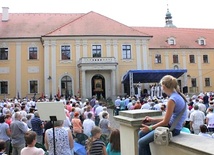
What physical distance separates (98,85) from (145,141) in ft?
102

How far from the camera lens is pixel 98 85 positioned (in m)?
34.1

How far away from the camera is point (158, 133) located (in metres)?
2.80

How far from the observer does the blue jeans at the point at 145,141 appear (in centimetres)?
299

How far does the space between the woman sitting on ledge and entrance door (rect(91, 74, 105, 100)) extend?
30695 millimetres

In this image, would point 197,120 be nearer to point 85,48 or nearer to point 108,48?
point 108,48

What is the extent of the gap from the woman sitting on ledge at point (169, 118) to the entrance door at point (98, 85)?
30.7 m

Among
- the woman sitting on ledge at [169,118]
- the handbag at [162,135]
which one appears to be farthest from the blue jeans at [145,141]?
the handbag at [162,135]

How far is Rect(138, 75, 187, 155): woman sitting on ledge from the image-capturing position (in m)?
2.99

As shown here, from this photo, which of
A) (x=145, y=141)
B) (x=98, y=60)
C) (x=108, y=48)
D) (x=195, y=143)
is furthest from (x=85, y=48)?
(x=195, y=143)

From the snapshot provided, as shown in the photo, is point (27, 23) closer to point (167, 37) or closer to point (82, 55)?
point (82, 55)

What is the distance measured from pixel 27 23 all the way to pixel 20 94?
33.4 feet

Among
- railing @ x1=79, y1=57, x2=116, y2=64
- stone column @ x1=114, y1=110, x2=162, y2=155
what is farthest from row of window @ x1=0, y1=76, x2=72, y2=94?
stone column @ x1=114, y1=110, x2=162, y2=155

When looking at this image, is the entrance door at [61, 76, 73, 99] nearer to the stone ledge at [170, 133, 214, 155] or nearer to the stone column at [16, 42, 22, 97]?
the stone column at [16, 42, 22, 97]

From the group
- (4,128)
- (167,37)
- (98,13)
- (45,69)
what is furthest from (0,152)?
(167,37)
